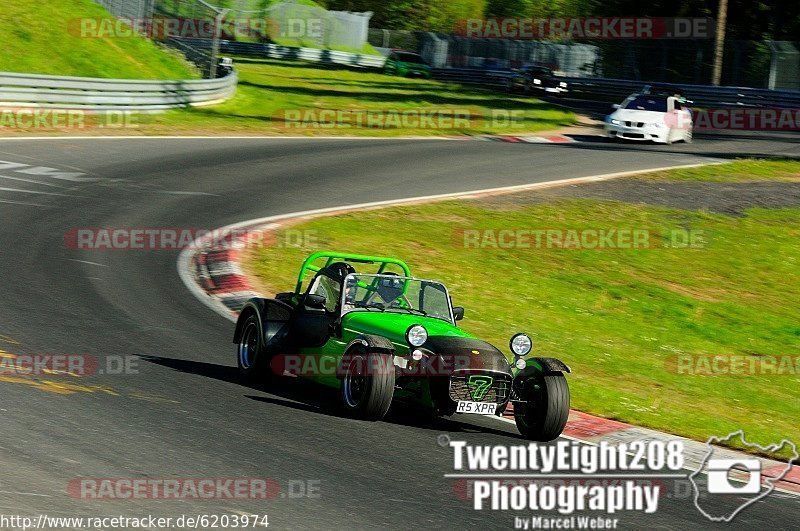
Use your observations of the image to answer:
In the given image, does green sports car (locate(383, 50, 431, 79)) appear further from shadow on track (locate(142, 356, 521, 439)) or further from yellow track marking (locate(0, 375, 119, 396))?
yellow track marking (locate(0, 375, 119, 396))

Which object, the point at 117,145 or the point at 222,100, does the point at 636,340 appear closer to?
the point at 117,145

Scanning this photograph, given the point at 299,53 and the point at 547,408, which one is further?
the point at 299,53

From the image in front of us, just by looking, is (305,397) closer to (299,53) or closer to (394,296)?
(394,296)

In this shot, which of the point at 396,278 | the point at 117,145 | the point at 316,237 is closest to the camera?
the point at 396,278

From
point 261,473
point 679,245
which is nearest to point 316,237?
point 679,245

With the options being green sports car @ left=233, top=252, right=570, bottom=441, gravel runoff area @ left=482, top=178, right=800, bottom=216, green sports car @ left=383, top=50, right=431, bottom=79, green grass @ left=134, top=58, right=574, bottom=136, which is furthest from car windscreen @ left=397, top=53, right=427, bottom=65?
green sports car @ left=233, top=252, right=570, bottom=441

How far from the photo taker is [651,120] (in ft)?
118

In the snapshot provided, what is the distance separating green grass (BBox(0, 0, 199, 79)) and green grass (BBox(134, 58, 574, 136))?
320 cm

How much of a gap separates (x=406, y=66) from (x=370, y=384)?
1951 inches

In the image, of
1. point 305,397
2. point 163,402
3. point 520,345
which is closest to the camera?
point 163,402

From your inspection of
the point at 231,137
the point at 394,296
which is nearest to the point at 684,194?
the point at 231,137

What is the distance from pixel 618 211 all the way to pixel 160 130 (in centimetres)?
1267

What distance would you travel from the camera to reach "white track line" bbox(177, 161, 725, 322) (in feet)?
49.9

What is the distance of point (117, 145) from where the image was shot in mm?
27203
